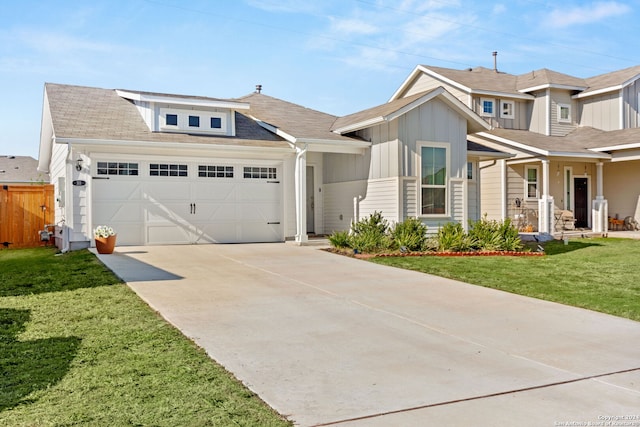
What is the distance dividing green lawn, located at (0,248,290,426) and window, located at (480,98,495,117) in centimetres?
1749

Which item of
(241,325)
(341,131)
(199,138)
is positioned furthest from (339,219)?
(241,325)

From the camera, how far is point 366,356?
4.97 meters

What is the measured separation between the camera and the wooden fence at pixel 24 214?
16.2 metres

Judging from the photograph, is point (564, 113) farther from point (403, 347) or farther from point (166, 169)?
point (403, 347)

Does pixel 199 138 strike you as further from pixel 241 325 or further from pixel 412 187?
pixel 241 325

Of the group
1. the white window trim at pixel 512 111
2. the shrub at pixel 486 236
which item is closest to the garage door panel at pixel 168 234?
the shrub at pixel 486 236

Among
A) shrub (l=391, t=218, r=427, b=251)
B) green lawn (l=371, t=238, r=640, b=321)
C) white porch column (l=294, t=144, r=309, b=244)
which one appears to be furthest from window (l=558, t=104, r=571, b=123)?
white porch column (l=294, t=144, r=309, b=244)

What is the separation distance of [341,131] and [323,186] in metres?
2.18

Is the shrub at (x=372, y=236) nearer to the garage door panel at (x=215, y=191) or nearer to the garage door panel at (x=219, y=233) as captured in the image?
the garage door panel at (x=219, y=233)

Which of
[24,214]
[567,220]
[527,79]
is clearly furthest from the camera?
[527,79]

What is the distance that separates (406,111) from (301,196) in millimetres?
3640

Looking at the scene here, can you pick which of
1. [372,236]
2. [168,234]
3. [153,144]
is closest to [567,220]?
[372,236]

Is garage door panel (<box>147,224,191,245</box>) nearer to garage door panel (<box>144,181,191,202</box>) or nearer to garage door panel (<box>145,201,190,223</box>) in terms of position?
garage door panel (<box>145,201,190,223</box>)

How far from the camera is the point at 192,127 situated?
1527cm
